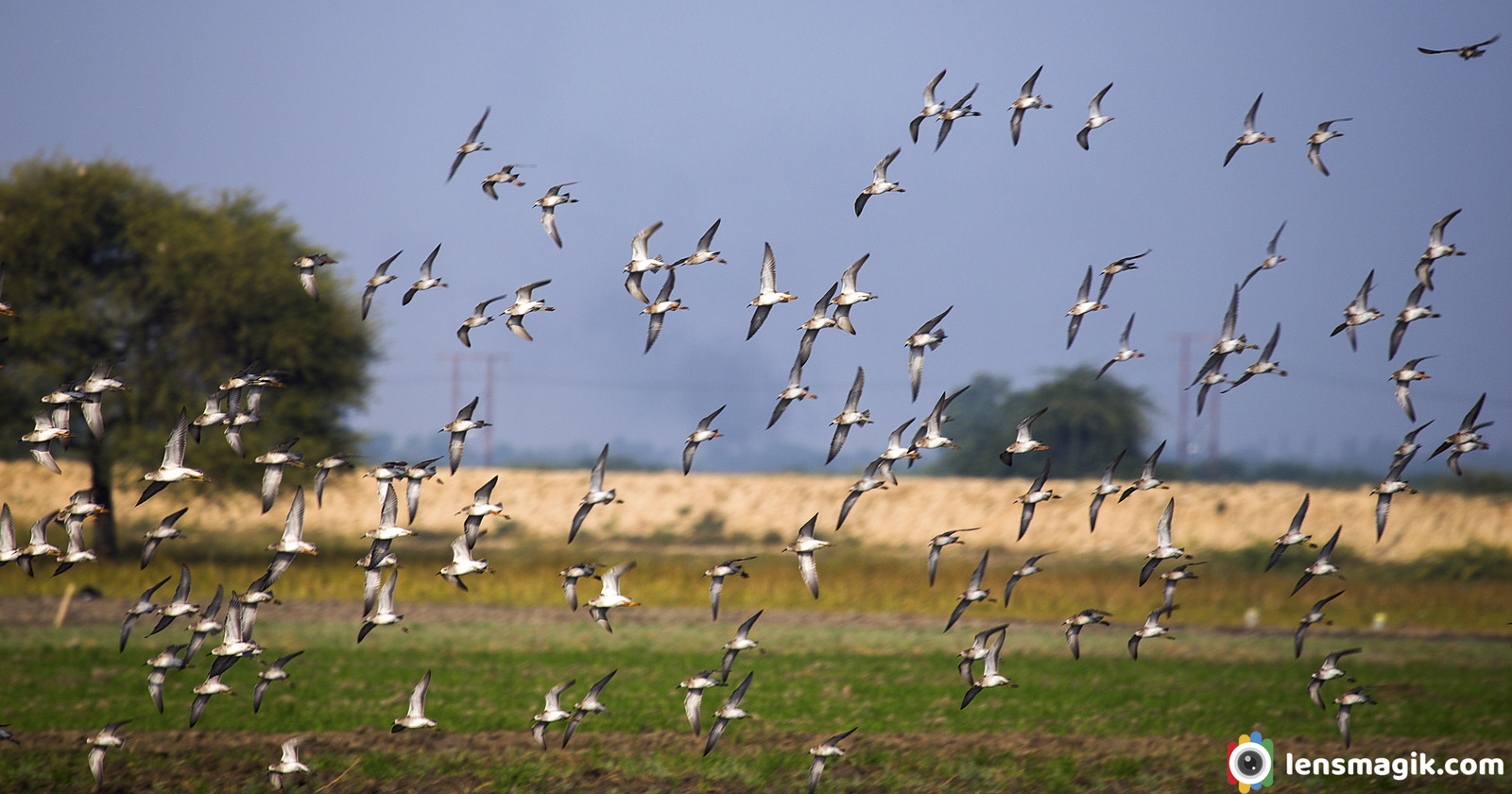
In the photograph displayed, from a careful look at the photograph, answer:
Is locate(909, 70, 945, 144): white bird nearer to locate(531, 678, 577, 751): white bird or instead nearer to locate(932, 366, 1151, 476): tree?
locate(531, 678, 577, 751): white bird

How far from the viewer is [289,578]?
4828 centimetres

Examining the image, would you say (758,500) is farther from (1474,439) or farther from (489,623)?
(1474,439)

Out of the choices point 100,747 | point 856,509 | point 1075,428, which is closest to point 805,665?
point 100,747

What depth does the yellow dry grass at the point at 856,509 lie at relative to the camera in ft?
205

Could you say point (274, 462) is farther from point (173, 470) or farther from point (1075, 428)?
point (1075, 428)

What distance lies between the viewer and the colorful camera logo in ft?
65.6

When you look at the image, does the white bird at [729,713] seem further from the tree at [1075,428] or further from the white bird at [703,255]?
the tree at [1075,428]

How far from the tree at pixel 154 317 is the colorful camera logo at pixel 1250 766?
42.7 m

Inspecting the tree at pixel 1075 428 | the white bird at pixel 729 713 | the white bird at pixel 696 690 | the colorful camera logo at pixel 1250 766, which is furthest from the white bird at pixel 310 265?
the tree at pixel 1075 428

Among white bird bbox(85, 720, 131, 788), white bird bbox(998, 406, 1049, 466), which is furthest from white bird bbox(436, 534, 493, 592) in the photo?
white bird bbox(998, 406, 1049, 466)

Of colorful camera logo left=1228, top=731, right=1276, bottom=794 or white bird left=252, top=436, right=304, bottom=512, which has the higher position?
white bird left=252, top=436, right=304, bottom=512

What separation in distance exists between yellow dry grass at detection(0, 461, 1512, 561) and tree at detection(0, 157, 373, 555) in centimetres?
→ 296

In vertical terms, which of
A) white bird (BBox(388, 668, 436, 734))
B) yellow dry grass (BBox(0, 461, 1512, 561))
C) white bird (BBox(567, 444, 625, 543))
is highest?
yellow dry grass (BBox(0, 461, 1512, 561))

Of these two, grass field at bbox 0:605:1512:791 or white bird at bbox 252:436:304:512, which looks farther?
grass field at bbox 0:605:1512:791
